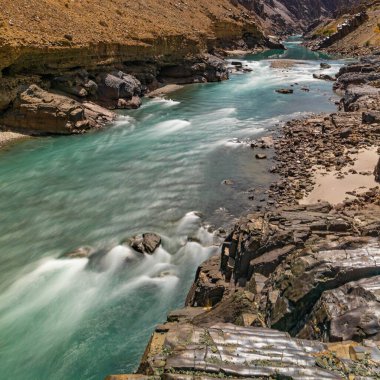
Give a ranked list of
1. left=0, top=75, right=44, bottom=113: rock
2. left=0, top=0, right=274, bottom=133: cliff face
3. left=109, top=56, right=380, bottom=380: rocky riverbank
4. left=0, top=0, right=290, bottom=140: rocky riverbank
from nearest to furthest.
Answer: left=109, top=56, right=380, bottom=380: rocky riverbank
left=0, top=75, right=44, bottom=113: rock
left=0, top=0, right=290, bottom=140: rocky riverbank
left=0, top=0, right=274, bottom=133: cliff face

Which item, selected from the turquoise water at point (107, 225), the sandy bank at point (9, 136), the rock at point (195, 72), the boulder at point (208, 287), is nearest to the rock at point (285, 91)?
the turquoise water at point (107, 225)

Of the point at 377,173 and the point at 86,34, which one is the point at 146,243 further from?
the point at 86,34

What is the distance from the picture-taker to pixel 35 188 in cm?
2316

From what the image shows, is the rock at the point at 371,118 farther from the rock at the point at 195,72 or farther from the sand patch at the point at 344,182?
the rock at the point at 195,72

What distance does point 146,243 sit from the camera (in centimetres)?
1725

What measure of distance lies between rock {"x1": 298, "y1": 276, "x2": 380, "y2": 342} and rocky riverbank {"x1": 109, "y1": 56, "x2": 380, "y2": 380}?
0.02 metres

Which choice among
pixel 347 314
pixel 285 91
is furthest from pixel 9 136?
pixel 285 91

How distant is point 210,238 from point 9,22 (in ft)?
92.0

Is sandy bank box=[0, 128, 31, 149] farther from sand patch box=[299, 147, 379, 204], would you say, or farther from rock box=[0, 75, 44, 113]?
sand patch box=[299, 147, 379, 204]

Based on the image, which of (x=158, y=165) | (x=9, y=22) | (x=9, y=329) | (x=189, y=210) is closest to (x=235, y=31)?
(x=9, y=22)

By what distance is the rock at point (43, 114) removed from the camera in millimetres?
31031

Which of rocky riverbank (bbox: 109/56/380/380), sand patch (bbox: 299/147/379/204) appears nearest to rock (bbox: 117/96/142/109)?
sand patch (bbox: 299/147/379/204)

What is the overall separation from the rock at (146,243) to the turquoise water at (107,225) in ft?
1.28

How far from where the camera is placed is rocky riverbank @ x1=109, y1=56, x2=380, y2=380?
717 centimetres
